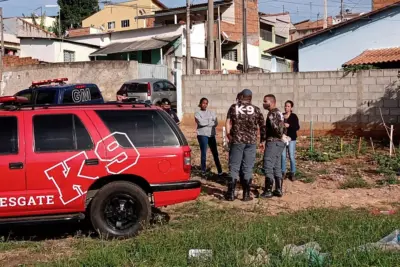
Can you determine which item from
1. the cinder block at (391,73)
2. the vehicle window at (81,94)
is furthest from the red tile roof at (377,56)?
the vehicle window at (81,94)

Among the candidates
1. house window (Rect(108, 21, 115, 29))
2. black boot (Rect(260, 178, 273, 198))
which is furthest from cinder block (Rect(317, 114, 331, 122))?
house window (Rect(108, 21, 115, 29))

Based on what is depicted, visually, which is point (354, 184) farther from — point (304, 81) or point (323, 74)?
point (304, 81)

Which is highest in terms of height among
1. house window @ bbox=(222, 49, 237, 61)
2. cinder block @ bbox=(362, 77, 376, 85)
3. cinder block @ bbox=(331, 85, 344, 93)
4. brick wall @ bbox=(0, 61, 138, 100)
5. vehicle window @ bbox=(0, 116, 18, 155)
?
house window @ bbox=(222, 49, 237, 61)

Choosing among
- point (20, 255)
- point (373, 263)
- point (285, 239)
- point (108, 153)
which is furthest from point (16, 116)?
point (373, 263)

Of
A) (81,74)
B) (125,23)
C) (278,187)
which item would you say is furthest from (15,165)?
(125,23)

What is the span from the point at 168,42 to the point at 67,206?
2806 centimetres

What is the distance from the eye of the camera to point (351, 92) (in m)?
15.1

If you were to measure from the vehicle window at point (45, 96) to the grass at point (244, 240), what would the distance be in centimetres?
699

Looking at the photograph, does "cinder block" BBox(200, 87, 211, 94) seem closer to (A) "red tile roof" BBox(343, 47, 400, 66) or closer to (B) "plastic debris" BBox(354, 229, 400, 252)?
(A) "red tile roof" BBox(343, 47, 400, 66)

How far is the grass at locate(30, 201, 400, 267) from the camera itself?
4598 millimetres

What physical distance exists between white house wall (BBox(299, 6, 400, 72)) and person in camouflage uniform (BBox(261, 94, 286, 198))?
16194mm

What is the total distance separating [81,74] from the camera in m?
27.5

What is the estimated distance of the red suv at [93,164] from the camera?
5887 mm

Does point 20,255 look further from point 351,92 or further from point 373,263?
point 351,92
